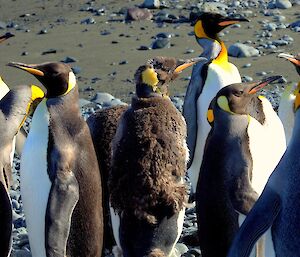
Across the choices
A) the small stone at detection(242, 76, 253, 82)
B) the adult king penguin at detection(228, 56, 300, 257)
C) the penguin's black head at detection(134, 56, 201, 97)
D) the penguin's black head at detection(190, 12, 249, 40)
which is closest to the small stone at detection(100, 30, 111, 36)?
the small stone at detection(242, 76, 253, 82)

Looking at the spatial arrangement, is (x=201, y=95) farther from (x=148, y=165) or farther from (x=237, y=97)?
(x=148, y=165)

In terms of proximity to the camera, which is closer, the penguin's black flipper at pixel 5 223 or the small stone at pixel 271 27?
the penguin's black flipper at pixel 5 223

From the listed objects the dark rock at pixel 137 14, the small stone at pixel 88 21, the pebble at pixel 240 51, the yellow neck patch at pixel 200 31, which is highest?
the yellow neck patch at pixel 200 31

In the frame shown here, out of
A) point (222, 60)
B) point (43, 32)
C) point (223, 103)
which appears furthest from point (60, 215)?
point (43, 32)

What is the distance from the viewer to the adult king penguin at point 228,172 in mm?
4734

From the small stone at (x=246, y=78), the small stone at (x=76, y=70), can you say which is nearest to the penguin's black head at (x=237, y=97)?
the small stone at (x=246, y=78)

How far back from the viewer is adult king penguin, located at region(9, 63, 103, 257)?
4957 millimetres

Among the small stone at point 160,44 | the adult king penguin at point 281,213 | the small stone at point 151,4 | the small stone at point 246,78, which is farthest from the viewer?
the small stone at point 151,4

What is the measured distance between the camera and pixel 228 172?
4762mm

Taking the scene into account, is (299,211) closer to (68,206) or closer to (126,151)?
(126,151)

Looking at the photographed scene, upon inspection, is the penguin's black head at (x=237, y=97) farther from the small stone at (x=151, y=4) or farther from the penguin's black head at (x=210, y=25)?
the small stone at (x=151, y=4)

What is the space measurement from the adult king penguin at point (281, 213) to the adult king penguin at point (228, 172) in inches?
27.8

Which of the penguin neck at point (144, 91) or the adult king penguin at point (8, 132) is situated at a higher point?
the penguin neck at point (144, 91)

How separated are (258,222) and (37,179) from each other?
1536mm
